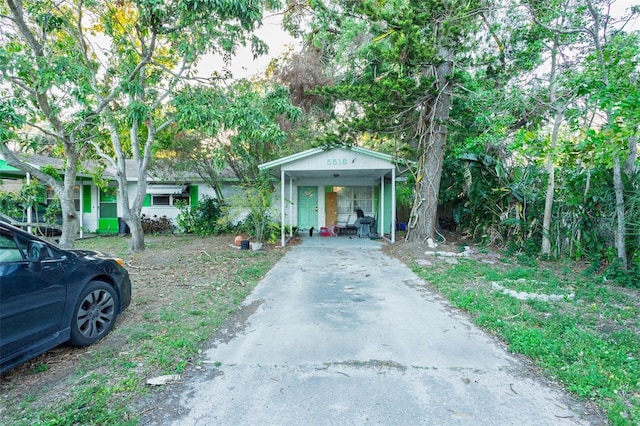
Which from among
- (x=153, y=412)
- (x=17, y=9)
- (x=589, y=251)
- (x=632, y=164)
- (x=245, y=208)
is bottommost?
(x=153, y=412)

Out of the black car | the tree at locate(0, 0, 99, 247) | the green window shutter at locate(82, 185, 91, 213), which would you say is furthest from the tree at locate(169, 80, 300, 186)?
the green window shutter at locate(82, 185, 91, 213)

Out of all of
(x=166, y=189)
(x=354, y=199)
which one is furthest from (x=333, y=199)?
(x=166, y=189)

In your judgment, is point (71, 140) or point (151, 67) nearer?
point (71, 140)

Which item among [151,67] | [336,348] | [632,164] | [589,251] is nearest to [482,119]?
[632,164]

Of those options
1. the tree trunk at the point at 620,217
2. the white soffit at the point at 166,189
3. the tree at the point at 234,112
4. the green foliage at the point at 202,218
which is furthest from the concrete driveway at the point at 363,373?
the white soffit at the point at 166,189

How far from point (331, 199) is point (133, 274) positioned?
9463mm

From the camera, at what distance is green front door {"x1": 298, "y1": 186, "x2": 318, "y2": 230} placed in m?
14.9

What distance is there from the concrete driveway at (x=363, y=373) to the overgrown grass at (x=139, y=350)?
0.33m

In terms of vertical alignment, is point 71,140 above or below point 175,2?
below

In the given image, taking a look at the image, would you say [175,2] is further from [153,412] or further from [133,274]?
[153,412]

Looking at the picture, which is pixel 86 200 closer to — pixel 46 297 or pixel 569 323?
pixel 46 297

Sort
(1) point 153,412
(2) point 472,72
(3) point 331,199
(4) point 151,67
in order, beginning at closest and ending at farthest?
1. (1) point 153,412
2. (4) point 151,67
3. (2) point 472,72
4. (3) point 331,199

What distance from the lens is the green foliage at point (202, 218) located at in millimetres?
14008

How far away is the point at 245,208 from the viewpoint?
1050 cm
